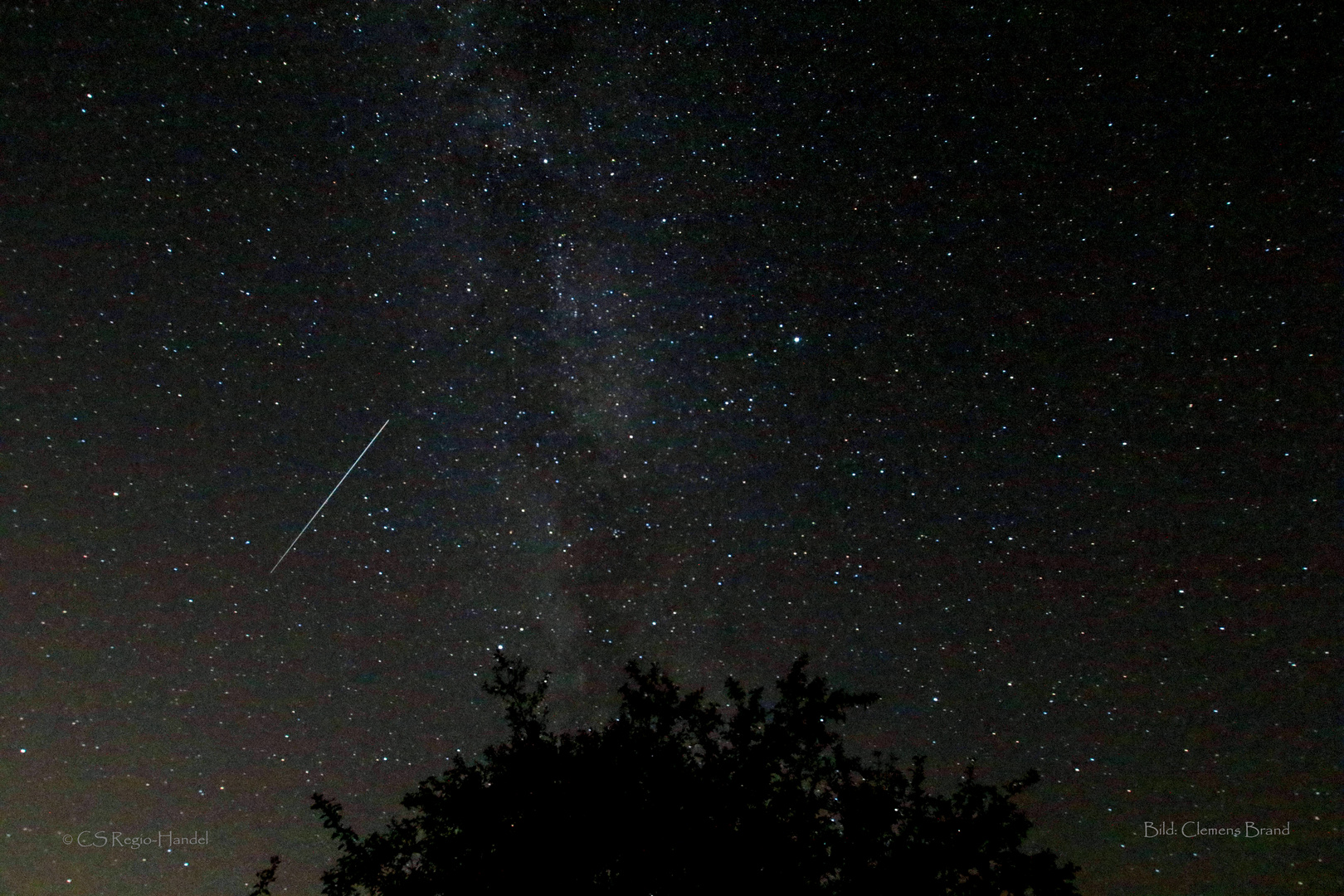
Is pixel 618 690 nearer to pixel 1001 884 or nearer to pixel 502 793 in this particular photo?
pixel 502 793

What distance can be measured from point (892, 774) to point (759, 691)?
3.93 ft

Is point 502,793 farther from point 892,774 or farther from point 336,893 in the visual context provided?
point 892,774

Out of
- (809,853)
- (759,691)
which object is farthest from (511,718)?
(809,853)

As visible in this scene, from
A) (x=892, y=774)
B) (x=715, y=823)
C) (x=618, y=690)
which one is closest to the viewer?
(x=715, y=823)

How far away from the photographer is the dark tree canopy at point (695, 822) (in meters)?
5.18

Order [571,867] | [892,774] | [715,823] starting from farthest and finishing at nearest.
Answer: [892,774] < [715,823] < [571,867]

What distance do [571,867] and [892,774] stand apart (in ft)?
8.44

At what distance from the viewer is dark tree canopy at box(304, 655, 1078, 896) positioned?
17.0 feet

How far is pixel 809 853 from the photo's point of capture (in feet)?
17.7

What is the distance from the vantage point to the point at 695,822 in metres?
5.38

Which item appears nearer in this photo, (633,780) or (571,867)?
(571,867)

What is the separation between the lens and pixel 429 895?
5.29 meters

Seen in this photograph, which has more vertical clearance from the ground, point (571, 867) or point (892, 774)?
point (892, 774)

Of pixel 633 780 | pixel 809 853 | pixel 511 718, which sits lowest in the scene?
pixel 809 853
